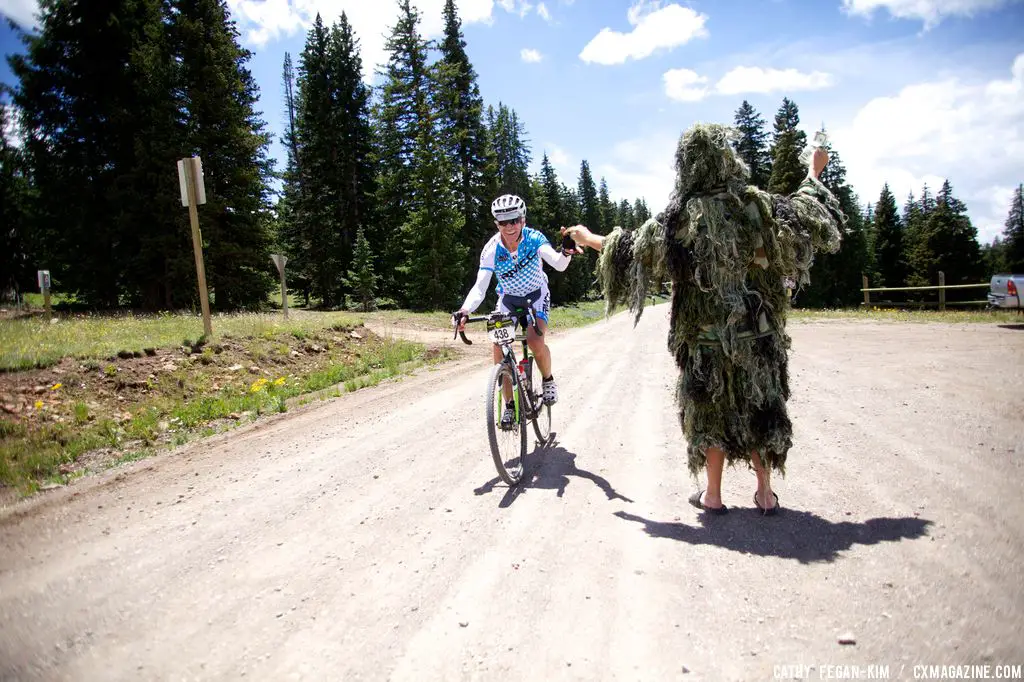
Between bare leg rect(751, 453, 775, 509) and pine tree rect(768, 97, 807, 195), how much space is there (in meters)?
34.7

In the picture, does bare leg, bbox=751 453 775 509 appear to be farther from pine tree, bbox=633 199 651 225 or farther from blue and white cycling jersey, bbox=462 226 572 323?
pine tree, bbox=633 199 651 225

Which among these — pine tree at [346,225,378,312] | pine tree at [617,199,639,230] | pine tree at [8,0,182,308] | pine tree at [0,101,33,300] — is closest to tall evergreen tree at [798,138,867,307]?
pine tree at [346,225,378,312]

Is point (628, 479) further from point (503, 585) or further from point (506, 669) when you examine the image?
point (506, 669)

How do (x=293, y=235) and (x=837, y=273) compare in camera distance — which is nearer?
(x=293, y=235)

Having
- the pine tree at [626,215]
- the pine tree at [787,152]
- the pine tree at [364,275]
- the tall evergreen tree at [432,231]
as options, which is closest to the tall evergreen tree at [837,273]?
the pine tree at [787,152]

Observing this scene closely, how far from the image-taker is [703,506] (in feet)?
11.4

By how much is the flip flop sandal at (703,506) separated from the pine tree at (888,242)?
5540 centimetres

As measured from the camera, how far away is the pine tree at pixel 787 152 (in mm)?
38188

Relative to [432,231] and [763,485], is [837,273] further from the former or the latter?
[763,485]

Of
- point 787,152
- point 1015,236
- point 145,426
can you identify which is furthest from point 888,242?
point 145,426

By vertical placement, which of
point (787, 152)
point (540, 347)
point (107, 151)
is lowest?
point (540, 347)

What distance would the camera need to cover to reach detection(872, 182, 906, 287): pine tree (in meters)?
48.4

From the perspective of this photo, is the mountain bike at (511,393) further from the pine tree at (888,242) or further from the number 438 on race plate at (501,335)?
the pine tree at (888,242)

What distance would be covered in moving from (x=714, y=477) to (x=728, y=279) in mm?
1296
